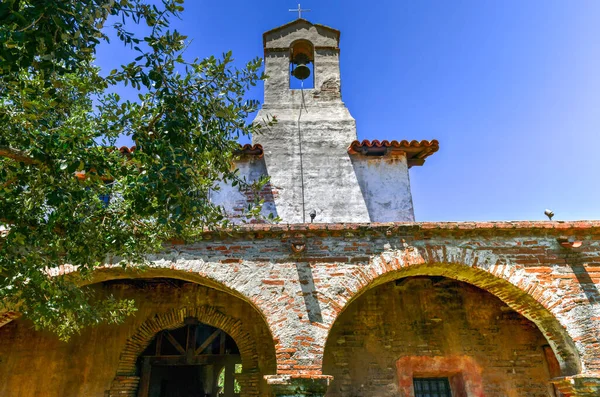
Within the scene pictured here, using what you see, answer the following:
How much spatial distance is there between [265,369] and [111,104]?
511 centimetres

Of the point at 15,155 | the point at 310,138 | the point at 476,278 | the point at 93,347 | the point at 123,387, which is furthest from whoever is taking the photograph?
the point at 310,138

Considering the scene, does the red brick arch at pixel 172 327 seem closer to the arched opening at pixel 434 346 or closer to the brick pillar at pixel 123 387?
the brick pillar at pixel 123 387

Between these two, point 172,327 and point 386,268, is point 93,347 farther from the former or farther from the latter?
point 386,268

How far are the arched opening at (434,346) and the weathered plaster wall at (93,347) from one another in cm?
147

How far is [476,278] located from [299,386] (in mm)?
3063

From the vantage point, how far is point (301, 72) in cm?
1055

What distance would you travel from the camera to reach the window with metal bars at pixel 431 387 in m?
7.48

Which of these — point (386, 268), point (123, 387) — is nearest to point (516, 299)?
point (386, 268)

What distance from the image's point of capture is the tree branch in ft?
11.3

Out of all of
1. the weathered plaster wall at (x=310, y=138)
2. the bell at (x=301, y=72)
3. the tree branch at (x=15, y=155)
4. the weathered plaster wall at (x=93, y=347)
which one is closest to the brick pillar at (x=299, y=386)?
the weathered plaster wall at (x=93, y=347)

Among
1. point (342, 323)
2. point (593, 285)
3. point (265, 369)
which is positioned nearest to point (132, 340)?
point (265, 369)

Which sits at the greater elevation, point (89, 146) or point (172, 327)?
point (89, 146)

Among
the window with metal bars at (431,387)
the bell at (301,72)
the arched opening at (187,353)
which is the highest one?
the bell at (301,72)

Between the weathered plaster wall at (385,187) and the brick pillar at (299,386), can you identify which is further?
the weathered plaster wall at (385,187)
